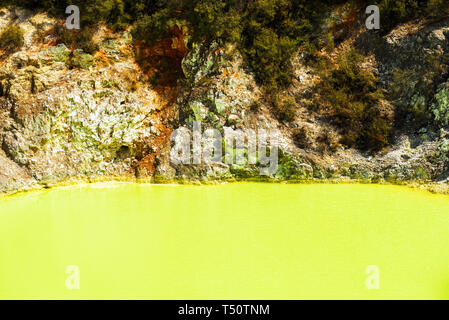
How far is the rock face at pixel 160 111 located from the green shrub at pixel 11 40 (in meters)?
0.19

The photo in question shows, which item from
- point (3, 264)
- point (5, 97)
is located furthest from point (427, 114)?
point (5, 97)

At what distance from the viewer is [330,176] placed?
1191 cm

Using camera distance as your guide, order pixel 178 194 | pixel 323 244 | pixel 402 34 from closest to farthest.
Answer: pixel 323 244 < pixel 178 194 < pixel 402 34

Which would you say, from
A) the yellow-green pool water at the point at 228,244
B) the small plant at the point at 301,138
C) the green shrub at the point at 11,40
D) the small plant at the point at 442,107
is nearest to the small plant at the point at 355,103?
the small plant at the point at 301,138

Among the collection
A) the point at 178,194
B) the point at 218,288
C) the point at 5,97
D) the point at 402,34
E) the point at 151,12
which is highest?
the point at 151,12

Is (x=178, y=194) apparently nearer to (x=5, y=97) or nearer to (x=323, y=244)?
(x=323, y=244)

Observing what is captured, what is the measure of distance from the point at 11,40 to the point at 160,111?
17.6 ft

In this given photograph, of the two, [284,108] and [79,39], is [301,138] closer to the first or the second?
[284,108]

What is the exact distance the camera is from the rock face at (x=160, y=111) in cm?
1188

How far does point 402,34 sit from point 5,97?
484 inches

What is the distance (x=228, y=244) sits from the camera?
311 inches

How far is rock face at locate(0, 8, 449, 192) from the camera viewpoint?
39.0ft

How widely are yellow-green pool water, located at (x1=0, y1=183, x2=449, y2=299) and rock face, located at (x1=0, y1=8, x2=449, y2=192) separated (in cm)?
104

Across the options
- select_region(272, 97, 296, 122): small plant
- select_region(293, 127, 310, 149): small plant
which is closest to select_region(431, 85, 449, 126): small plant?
select_region(293, 127, 310, 149): small plant
